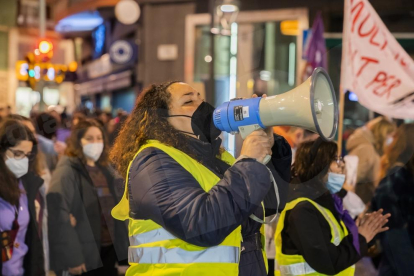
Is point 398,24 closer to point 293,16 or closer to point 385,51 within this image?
point 293,16

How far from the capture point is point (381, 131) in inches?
291

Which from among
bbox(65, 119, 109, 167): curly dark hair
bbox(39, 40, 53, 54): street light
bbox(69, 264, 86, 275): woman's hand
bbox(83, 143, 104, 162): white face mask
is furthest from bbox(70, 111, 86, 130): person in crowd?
bbox(39, 40, 53, 54): street light

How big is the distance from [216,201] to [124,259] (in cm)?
308

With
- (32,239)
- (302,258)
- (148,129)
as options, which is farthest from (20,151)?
(148,129)

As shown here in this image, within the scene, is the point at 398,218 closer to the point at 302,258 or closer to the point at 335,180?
the point at 335,180

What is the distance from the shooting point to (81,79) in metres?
28.0

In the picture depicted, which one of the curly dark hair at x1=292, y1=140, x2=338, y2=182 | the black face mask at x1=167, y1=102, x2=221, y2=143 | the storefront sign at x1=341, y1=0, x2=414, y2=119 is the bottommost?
the curly dark hair at x1=292, y1=140, x2=338, y2=182

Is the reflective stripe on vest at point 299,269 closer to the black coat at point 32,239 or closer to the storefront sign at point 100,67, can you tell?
the black coat at point 32,239

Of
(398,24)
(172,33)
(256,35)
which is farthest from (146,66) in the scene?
(398,24)

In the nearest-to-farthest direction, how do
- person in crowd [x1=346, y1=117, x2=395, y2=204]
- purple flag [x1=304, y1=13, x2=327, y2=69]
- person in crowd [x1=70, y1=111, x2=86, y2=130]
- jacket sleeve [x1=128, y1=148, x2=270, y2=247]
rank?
1. jacket sleeve [x1=128, y1=148, x2=270, y2=247]
2. person in crowd [x1=70, y1=111, x2=86, y2=130]
3. person in crowd [x1=346, y1=117, x2=395, y2=204]
4. purple flag [x1=304, y1=13, x2=327, y2=69]

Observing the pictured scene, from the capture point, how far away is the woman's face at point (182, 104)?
8.57 feet

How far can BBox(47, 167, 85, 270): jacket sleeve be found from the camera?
481 centimetres

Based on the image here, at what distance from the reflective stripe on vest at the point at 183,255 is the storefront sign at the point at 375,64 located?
3.01 meters

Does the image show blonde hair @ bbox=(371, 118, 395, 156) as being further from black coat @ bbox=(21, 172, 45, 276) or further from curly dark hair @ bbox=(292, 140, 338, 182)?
black coat @ bbox=(21, 172, 45, 276)
